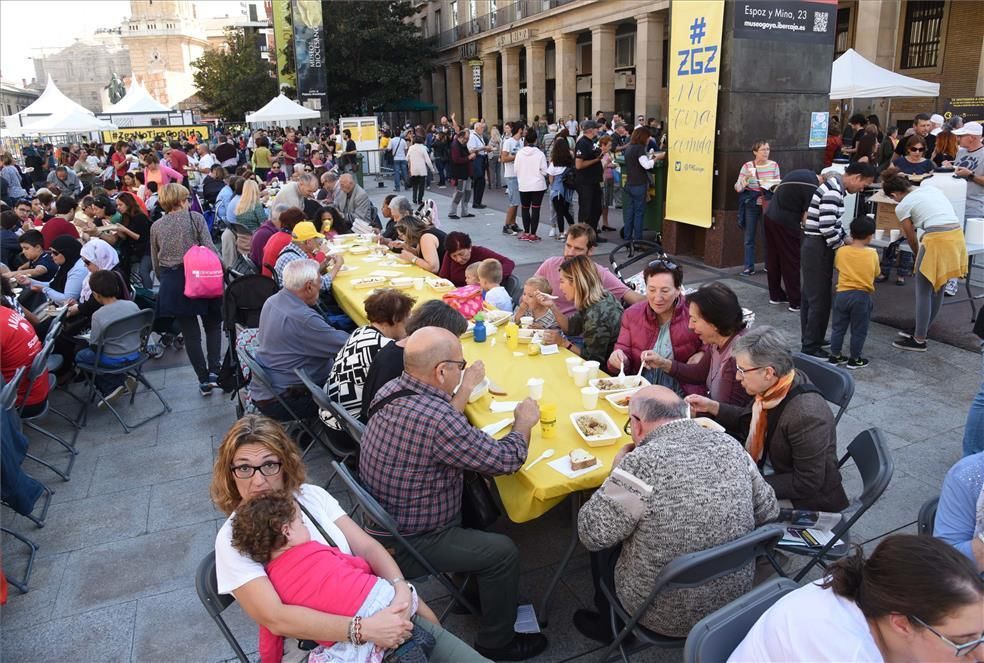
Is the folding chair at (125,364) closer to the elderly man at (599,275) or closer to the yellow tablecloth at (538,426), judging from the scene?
the yellow tablecloth at (538,426)

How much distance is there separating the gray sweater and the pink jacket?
1746mm

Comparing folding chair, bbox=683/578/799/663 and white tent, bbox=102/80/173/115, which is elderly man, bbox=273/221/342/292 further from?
white tent, bbox=102/80/173/115

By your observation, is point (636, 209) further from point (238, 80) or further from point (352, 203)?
point (238, 80)

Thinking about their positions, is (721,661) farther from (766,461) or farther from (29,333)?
(29,333)

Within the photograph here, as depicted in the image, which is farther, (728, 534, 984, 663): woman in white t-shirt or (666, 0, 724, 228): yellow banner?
(666, 0, 724, 228): yellow banner

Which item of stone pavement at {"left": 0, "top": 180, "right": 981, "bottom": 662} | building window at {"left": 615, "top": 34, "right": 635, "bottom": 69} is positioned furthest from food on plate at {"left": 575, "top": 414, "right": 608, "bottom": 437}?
building window at {"left": 615, "top": 34, "right": 635, "bottom": 69}

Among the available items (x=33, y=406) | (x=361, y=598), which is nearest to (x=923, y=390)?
(x=361, y=598)

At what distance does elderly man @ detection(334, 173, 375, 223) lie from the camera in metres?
10.2

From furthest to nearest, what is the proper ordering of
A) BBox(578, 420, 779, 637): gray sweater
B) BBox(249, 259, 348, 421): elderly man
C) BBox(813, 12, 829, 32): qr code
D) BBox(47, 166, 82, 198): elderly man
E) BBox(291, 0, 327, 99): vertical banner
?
BBox(291, 0, 327, 99): vertical banner → BBox(47, 166, 82, 198): elderly man → BBox(813, 12, 829, 32): qr code → BBox(249, 259, 348, 421): elderly man → BBox(578, 420, 779, 637): gray sweater

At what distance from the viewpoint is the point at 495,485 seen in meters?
3.21

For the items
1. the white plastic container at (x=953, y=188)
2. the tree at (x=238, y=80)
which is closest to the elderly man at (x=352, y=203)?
the white plastic container at (x=953, y=188)

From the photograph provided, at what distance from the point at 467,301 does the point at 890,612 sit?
3895 millimetres

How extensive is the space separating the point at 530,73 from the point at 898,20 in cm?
1665

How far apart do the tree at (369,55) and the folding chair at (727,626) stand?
3715cm
